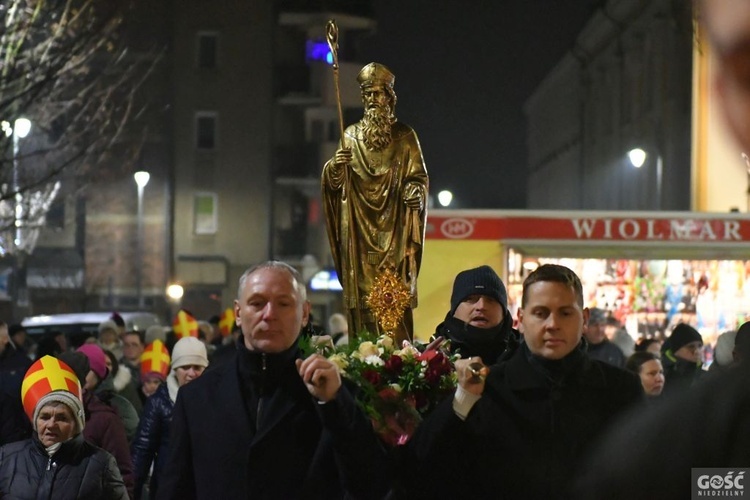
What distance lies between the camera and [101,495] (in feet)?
23.6

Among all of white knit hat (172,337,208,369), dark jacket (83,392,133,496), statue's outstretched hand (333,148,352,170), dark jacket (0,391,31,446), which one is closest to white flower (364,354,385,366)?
statue's outstretched hand (333,148,352,170)

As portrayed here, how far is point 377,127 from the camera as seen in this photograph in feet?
26.9

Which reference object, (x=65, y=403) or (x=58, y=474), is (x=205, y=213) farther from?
(x=58, y=474)

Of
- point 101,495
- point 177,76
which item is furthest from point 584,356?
point 177,76

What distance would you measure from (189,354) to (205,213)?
48579 millimetres

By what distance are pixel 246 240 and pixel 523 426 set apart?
52.5 m

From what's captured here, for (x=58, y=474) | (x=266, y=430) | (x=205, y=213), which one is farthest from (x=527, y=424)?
(x=205, y=213)

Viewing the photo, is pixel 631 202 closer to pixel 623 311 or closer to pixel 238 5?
pixel 238 5

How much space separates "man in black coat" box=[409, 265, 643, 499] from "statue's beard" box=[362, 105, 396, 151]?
311 cm

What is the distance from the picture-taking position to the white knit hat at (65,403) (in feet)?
24.1

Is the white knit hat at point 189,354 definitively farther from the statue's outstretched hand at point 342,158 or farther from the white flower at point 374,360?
the white flower at point 374,360

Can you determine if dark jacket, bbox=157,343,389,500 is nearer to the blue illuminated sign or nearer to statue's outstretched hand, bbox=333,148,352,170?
statue's outstretched hand, bbox=333,148,352,170

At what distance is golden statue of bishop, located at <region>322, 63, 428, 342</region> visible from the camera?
823cm

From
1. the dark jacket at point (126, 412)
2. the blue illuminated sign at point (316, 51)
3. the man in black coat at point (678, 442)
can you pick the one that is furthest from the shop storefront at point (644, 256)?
the blue illuminated sign at point (316, 51)
